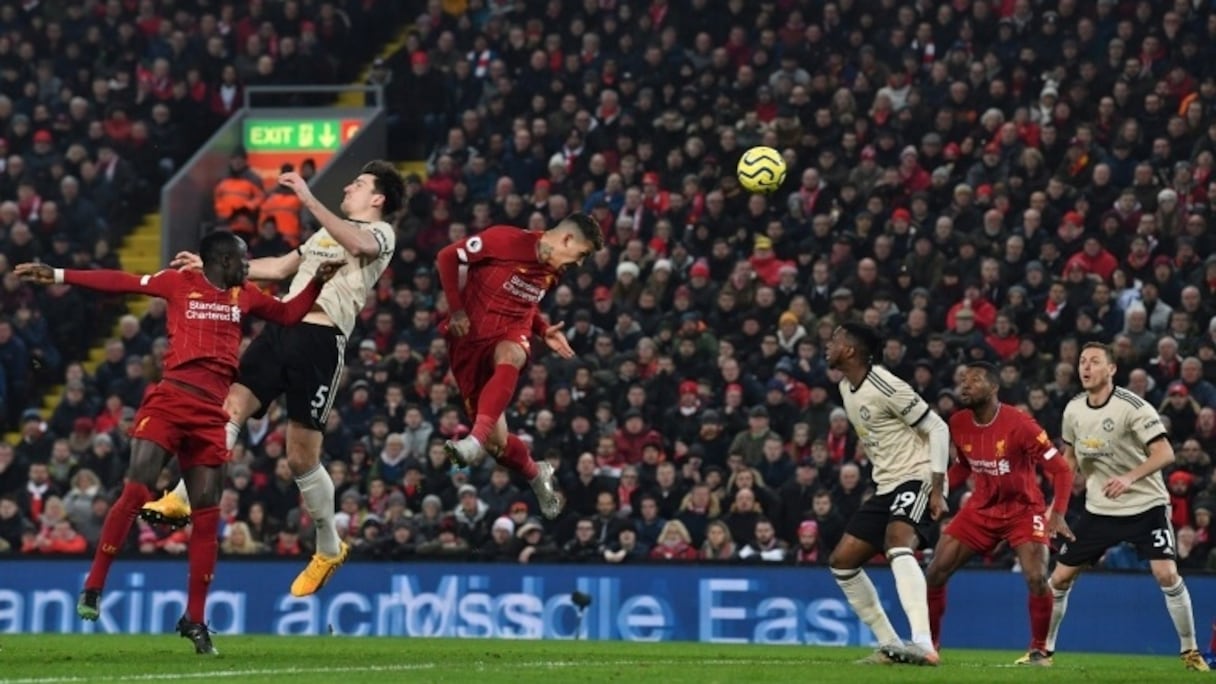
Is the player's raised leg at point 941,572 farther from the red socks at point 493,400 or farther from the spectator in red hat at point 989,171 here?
the spectator in red hat at point 989,171

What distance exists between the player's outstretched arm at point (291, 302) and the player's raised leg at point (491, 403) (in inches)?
50.3

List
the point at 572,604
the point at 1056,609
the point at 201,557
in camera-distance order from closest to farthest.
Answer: the point at 201,557, the point at 1056,609, the point at 572,604

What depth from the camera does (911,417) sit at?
47.3 feet

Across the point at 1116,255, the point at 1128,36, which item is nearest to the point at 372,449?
the point at 1116,255

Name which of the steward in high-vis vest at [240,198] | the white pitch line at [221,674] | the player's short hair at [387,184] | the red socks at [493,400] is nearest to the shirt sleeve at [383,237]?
the player's short hair at [387,184]

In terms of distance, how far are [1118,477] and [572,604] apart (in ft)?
21.5

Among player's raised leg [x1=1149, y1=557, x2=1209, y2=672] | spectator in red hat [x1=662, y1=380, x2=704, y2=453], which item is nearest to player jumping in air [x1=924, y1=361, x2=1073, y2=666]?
player's raised leg [x1=1149, y1=557, x2=1209, y2=672]

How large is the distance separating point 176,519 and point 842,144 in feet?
42.4

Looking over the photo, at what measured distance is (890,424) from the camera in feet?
47.8

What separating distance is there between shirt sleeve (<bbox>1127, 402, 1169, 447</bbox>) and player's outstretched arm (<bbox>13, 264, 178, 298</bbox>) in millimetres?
6977

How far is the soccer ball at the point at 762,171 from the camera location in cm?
2019

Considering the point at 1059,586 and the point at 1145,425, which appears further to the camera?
the point at 1059,586

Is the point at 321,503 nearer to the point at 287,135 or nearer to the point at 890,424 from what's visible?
the point at 890,424

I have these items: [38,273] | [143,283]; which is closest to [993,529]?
[143,283]
